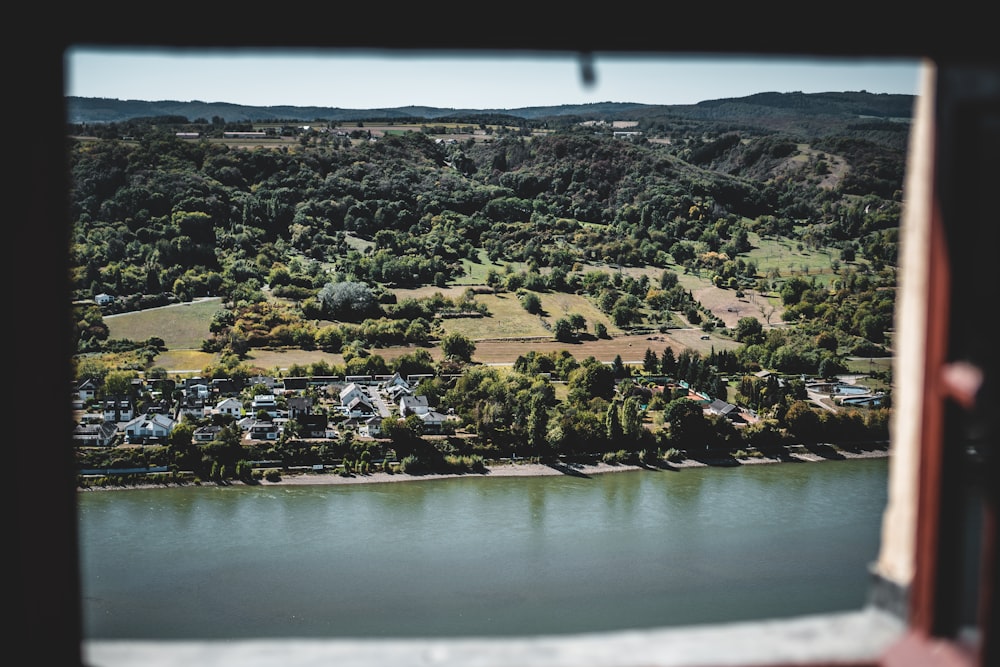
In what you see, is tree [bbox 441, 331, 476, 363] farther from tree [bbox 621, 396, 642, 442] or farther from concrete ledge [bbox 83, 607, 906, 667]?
concrete ledge [bbox 83, 607, 906, 667]

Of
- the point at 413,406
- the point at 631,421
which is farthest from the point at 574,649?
the point at 413,406

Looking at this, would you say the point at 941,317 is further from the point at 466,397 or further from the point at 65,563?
the point at 466,397

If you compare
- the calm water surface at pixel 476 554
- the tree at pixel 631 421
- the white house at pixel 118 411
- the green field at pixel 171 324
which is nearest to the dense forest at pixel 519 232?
the tree at pixel 631 421

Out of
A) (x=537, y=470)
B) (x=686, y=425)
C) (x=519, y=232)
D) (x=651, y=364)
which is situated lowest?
(x=537, y=470)

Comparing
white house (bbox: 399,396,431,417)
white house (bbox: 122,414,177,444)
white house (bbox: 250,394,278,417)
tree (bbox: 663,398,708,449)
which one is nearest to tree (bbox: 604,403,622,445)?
tree (bbox: 663,398,708,449)

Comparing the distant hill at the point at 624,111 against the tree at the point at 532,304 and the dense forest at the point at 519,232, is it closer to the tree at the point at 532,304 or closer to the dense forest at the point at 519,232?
the dense forest at the point at 519,232

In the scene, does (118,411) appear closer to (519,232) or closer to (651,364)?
(651,364)

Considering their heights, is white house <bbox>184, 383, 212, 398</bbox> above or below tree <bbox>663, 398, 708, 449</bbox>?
above
